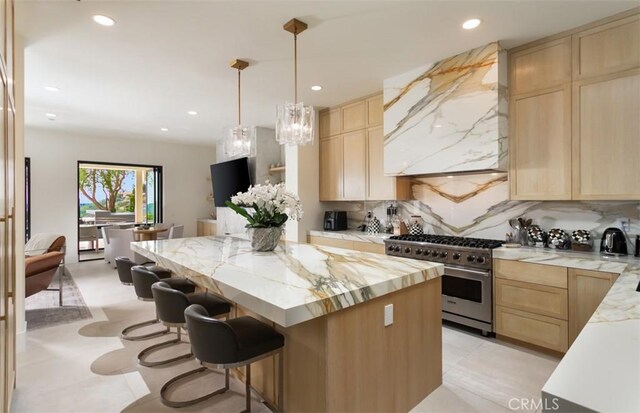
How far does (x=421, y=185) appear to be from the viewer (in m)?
4.16

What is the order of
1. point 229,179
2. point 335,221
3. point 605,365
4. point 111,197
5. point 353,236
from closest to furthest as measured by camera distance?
1. point 605,365
2. point 353,236
3. point 335,221
4. point 229,179
5. point 111,197

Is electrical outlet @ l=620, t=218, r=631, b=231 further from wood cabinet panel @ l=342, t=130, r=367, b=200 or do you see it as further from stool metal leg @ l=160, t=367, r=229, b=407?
stool metal leg @ l=160, t=367, r=229, b=407

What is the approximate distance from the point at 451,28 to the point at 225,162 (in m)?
5.10

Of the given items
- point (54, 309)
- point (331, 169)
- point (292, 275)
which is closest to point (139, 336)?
point (54, 309)

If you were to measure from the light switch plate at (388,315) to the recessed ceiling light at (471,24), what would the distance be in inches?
90.1

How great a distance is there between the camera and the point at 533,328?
2.78 metres

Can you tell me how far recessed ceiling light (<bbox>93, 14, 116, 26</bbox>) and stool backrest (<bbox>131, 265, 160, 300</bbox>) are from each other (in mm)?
1969

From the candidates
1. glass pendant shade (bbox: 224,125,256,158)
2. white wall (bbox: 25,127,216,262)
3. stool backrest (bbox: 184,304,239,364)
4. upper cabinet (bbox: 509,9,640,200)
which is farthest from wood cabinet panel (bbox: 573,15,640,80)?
white wall (bbox: 25,127,216,262)

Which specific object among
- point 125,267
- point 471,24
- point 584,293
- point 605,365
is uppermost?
point 471,24

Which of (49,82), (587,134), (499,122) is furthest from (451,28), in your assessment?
(49,82)

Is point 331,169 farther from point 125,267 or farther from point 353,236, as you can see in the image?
point 125,267

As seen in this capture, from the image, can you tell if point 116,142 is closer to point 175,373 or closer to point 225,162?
point 225,162

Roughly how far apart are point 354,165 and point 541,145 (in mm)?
2226

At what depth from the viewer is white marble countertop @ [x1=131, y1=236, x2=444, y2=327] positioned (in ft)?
4.60
